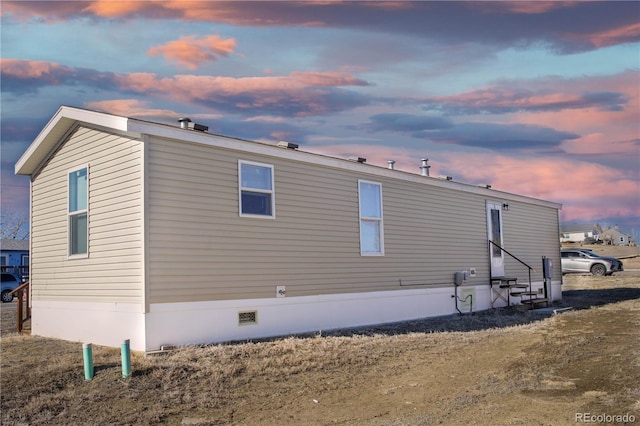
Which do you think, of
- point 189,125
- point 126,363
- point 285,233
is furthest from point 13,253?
point 126,363

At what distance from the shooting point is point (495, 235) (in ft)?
55.6

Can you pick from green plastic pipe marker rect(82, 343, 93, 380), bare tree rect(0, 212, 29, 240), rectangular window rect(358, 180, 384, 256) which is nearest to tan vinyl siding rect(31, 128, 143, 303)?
green plastic pipe marker rect(82, 343, 93, 380)

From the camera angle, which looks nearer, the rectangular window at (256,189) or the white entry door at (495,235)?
the rectangular window at (256,189)

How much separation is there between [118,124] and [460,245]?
956 centimetres

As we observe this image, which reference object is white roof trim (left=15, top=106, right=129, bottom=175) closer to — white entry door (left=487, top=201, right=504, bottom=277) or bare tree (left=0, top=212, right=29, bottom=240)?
white entry door (left=487, top=201, right=504, bottom=277)

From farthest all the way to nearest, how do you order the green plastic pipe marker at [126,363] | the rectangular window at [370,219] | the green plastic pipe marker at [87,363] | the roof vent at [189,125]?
1. the rectangular window at [370,219]
2. the roof vent at [189,125]
3. the green plastic pipe marker at [87,363]
4. the green plastic pipe marker at [126,363]

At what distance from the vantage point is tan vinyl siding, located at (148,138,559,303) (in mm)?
9422

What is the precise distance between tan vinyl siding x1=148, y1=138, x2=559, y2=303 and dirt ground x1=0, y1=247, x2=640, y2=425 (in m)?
1.24

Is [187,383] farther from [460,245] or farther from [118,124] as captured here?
[460,245]

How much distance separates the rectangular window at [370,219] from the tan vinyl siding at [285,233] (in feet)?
0.50

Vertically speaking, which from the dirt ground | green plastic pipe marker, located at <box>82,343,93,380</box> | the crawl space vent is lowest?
the dirt ground

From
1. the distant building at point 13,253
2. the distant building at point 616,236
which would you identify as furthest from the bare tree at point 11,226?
the distant building at point 616,236

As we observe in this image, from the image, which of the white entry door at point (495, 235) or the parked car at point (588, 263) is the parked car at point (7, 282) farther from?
the parked car at point (588, 263)

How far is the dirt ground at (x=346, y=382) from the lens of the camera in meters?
6.34
